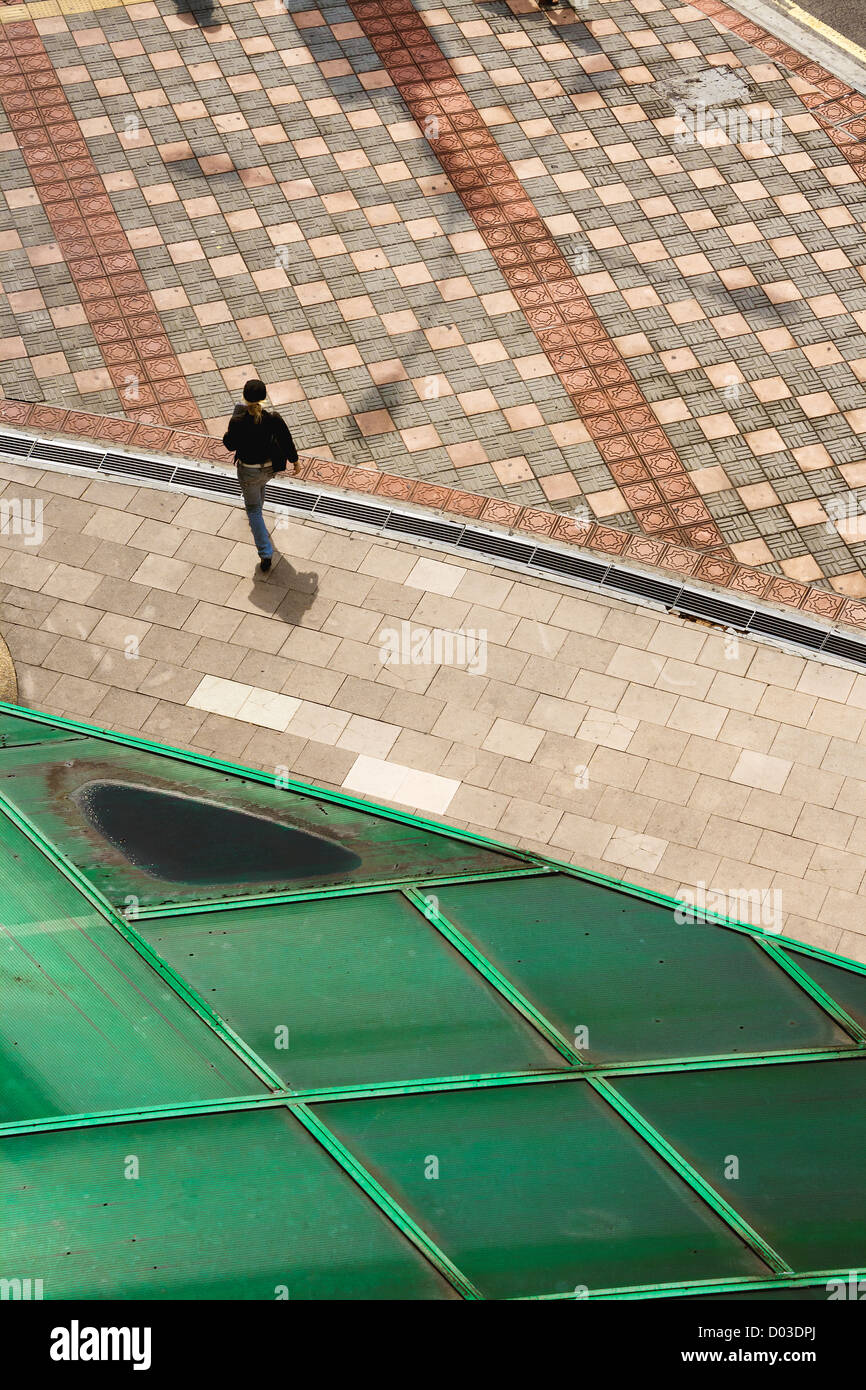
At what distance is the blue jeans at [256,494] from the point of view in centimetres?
1010

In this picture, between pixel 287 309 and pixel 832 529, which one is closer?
pixel 832 529

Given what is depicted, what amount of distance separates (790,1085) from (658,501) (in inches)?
278

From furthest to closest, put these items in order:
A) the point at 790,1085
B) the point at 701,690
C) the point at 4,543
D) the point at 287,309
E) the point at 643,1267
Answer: the point at 287,309 → the point at 4,543 → the point at 701,690 → the point at 790,1085 → the point at 643,1267

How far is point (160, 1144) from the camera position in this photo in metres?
4.99

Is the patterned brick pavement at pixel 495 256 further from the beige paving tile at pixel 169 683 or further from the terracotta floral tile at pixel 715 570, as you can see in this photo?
the beige paving tile at pixel 169 683

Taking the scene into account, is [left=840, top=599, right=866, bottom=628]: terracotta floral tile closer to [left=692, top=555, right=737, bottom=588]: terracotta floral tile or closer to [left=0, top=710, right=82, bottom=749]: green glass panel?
[left=692, top=555, right=737, bottom=588]: terracotta floral tile

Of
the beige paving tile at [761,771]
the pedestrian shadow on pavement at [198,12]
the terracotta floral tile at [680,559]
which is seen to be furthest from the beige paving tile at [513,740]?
the pedestrian shadow on pavement at [198,12]

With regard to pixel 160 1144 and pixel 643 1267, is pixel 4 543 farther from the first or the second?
pixel 643 1267

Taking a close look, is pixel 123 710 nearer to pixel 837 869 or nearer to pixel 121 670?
pixel 121 670

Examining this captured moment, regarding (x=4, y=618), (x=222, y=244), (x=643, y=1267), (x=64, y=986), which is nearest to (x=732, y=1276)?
(x=643, y=1267)

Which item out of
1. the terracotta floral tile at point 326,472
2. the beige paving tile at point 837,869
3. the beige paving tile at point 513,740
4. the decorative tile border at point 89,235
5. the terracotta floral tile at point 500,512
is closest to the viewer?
the beige paving tile at point 837,869

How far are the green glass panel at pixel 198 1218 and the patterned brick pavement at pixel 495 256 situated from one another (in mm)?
7556

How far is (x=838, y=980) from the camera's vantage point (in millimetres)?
5695

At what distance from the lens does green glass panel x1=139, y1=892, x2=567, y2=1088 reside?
5.30 m
